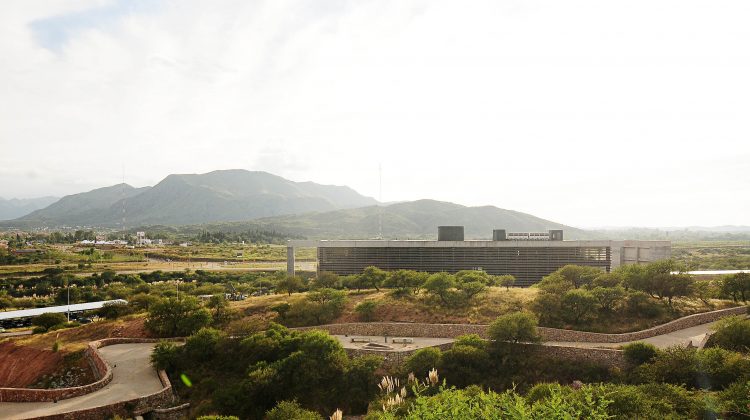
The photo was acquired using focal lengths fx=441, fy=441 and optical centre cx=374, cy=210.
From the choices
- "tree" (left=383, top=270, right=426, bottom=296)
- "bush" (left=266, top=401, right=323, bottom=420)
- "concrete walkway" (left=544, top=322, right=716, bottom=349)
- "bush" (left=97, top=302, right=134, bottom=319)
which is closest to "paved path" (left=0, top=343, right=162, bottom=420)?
"bush" (left=266, top=401, right=323, bottom=420)

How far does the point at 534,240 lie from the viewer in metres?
75.8

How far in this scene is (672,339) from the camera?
37.3m

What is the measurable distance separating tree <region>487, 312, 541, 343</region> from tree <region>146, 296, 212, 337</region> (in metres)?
28.9

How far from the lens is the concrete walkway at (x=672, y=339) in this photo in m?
35.7

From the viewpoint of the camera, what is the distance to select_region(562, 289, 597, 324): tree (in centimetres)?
4150

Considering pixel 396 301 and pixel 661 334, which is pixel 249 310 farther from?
pixel 661 334

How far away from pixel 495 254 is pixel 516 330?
39.6 meters

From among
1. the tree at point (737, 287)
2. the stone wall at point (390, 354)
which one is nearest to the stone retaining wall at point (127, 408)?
the stone wall at point (390, 354)

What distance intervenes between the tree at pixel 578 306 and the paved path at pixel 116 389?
35.8 meters

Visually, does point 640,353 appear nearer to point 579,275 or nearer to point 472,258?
point 579,275

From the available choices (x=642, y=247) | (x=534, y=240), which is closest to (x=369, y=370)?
(x=534, y=240)

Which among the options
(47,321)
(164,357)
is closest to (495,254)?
(164,357)

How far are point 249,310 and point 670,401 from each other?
42113 millimetres

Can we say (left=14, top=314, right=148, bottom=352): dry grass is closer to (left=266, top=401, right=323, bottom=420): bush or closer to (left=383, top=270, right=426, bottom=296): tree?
(left=266, top=401, right=323, bottom=420): bush
